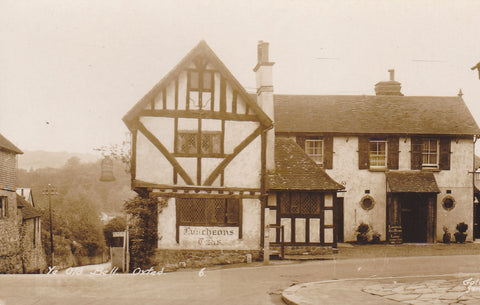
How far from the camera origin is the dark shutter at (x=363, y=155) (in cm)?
2711

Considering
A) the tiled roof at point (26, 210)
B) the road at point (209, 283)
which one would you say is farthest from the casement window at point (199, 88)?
the tiled roof at point (26, 210)

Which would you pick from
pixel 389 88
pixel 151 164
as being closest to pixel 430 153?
pixel 389 88

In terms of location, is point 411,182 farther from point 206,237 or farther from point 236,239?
point 206,237

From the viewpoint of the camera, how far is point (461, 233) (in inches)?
1054

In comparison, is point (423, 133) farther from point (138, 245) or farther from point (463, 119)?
point (138, 245)

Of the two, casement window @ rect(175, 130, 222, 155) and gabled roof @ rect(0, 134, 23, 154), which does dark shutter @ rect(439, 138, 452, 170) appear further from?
gabled roof @ rect(0, 134, 23, 154)

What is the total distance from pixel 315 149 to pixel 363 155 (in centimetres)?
219

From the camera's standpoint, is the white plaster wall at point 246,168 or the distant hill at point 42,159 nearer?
the white plaster wall at point 246,168

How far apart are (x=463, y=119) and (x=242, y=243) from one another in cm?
1381

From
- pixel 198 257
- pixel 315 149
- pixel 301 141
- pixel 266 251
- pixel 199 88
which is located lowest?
pixel 198 257

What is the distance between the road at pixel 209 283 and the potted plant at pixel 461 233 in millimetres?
7333

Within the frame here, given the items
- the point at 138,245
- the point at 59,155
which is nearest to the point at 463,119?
the point at 138,245

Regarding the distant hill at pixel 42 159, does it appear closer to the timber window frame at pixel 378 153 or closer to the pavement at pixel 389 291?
the timber window frame at pixel 378 153

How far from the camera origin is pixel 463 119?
92.1ft
